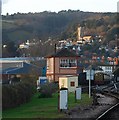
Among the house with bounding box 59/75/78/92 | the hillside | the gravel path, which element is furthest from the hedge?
the hillside

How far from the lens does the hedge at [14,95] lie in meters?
19.0

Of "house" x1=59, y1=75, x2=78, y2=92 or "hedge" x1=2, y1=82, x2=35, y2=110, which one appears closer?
"hedge" x1=2, y1=82, x2=35, y2=110

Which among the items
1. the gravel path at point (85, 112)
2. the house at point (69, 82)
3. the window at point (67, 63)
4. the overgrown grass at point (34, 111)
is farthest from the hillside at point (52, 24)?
the overgrown grass at point (34, 111)

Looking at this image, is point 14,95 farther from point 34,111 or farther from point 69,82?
point 69,82

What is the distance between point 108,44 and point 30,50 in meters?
49.8

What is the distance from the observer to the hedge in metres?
19.0

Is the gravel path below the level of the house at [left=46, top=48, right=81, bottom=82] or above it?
below

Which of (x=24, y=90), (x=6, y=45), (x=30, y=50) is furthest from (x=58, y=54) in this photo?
(x=30, y=50)

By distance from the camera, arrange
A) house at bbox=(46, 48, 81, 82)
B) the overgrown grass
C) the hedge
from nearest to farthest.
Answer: the overgrown grass → the hedge → house at bbox=(46, 48, 81, 82)

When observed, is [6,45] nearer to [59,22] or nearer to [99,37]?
[59,22]

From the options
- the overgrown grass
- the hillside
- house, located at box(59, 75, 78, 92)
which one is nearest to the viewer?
the overgrown grass

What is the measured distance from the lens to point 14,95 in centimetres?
2055

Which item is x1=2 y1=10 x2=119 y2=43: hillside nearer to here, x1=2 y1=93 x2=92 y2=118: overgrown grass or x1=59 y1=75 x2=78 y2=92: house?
x1=59 y1=75 x2=78 y2=92: house

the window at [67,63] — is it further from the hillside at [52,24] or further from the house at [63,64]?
the hillside at [52,24]
